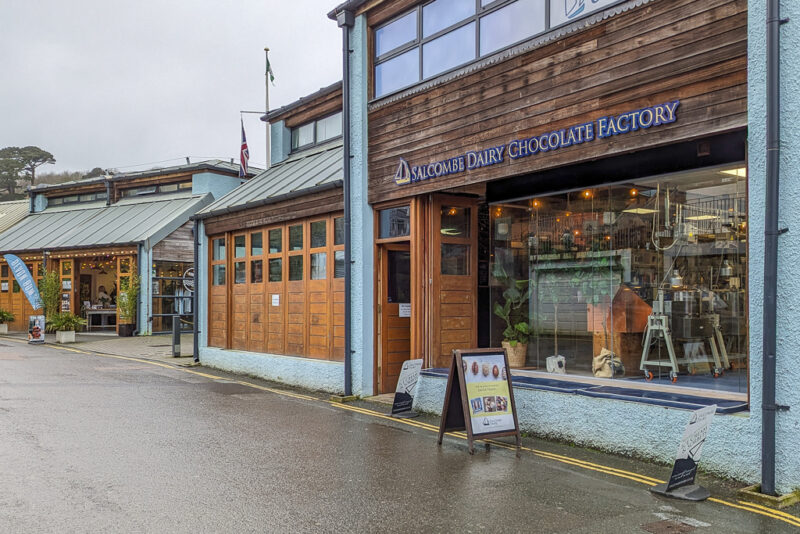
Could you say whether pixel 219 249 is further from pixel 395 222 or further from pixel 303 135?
pixel 395 222

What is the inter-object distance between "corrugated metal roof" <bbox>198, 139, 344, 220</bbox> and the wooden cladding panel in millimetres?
2770

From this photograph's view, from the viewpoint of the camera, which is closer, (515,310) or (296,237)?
(515,310)

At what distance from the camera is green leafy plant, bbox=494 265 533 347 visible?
396 inches

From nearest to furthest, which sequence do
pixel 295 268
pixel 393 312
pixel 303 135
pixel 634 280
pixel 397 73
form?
pixel 634 280, pixel 397 73, pixel 393 312, pixel 295 268, pixel 303 135

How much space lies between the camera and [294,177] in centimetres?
1480

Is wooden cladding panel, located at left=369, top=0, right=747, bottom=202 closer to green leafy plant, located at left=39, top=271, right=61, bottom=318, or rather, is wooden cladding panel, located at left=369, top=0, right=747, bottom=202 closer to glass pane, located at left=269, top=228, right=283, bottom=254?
glass pane, located at left=269, top=228, right=283, bottom=254

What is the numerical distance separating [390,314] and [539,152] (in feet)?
14.3

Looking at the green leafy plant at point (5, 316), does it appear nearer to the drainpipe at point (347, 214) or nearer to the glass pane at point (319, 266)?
the glass pane at point (319, 266)

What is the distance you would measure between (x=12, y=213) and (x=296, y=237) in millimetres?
29050

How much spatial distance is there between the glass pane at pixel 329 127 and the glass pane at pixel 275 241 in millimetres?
3220

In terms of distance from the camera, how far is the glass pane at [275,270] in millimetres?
14078

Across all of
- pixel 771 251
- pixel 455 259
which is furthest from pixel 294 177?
pixel 771 251

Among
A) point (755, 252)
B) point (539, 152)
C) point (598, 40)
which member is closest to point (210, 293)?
point (539, 152)

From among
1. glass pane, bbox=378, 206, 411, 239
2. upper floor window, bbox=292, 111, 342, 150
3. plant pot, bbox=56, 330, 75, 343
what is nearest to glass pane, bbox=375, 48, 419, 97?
glass pane, bbox=378, 206, 411, 239
